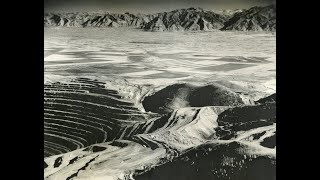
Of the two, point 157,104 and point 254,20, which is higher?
point 254,20

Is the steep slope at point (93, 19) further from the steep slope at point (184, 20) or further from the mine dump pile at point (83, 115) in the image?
the mine dump pile at point (83, 115)

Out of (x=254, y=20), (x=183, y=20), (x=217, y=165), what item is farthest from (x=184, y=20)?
(x=217, y=165)

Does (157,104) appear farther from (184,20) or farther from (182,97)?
(184,20)

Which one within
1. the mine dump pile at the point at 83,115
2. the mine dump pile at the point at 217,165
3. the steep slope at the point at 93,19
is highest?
the steep slope at the point at 93,19

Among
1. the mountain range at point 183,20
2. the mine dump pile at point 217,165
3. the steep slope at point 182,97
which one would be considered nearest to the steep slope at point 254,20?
the mountain range at point 183,20
